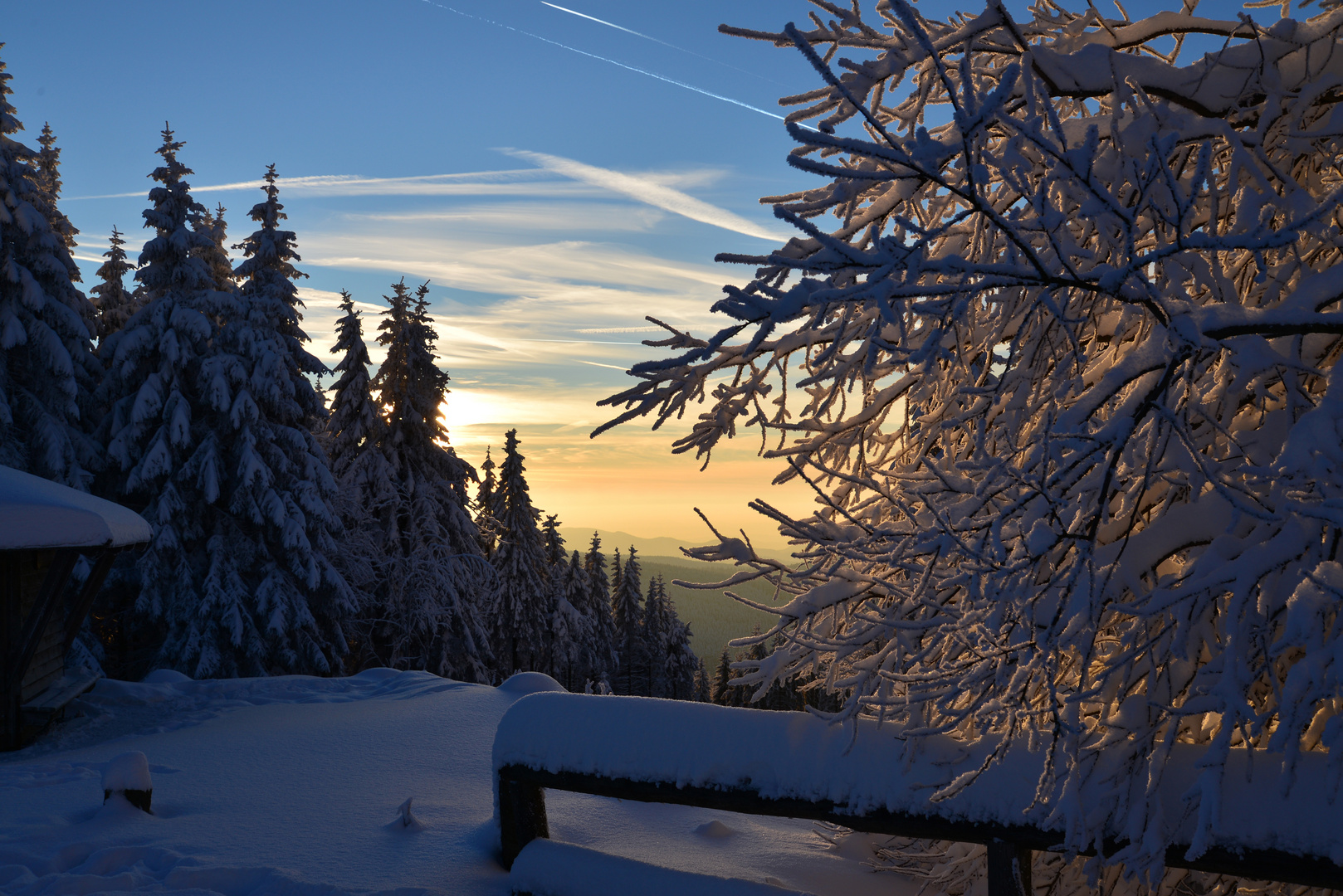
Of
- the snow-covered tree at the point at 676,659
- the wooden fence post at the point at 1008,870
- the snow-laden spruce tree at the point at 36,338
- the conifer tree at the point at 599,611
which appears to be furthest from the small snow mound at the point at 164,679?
the snow-covered tree at the point at 676,659

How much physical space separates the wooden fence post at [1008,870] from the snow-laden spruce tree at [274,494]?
17115mm

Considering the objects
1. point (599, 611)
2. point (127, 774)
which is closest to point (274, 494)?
point (127, 774)

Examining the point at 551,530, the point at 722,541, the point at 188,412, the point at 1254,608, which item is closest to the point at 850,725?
the point at 722,541

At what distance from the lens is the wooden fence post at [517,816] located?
467 cm

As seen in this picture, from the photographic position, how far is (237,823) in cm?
573

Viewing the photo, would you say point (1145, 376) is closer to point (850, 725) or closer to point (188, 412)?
point (850, 725)

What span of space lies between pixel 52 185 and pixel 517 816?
2846 centimetres

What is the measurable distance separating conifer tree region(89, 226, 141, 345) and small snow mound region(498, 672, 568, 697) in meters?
20.3

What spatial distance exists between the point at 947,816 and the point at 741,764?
3.36ft

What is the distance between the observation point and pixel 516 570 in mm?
33594

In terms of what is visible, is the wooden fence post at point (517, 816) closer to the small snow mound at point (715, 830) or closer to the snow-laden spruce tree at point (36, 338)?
the small snow mound at point (715, 830)

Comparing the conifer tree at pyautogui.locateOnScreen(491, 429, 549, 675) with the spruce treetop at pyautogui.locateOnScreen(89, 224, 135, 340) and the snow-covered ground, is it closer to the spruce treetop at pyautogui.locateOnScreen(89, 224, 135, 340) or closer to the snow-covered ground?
the spruce treetop at pyautogui.locateOnScreen(89, 224, 135, 340)

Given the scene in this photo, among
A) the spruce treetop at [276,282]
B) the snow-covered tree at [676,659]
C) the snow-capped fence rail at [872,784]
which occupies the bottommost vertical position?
the snow-covered tree at [676,659]

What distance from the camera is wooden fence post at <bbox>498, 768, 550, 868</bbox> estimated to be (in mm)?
4668
